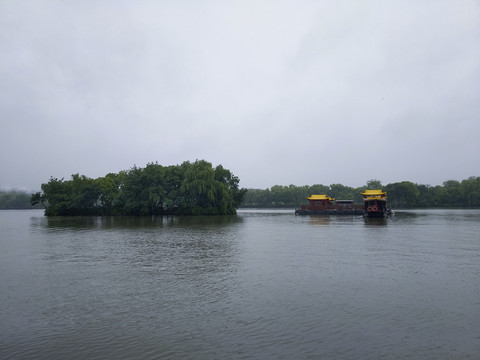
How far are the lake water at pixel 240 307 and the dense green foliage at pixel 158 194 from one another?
5205 centimetres

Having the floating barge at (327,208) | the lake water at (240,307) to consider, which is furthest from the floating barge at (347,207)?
the lake water at (240,307)

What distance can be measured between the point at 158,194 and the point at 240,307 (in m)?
64.3

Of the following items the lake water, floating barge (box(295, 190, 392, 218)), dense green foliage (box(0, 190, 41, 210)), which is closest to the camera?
the lake water

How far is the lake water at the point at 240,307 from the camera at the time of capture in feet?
24.6

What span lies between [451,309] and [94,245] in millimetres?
21999

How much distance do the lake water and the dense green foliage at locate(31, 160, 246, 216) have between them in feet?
171

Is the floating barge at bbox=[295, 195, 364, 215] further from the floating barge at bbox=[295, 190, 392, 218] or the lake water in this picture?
the lake water

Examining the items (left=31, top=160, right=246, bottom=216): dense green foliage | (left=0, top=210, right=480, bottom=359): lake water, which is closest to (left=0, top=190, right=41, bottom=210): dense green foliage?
(left=31, top=160, right=246, bottom=216): dense green foliage

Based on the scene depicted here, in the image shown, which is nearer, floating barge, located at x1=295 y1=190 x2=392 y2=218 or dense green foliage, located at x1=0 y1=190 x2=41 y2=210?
floating barge, located at x1=295 y1=190 x2=392 y2=218

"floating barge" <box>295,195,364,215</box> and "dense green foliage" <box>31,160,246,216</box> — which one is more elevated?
"dense green foliage" <box>31,160,246,216</box>

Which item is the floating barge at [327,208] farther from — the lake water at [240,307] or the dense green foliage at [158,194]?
the lake water at [240,307]

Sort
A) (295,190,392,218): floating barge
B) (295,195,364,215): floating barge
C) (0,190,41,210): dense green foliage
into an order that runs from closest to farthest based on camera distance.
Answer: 1. (295,190,392,218): floating barge
2. (295,195,364,215): floating barge
3. (0,190,41,210): dense green foliage

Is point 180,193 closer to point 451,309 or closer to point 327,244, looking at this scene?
point 327,244

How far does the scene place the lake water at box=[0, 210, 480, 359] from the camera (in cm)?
750
